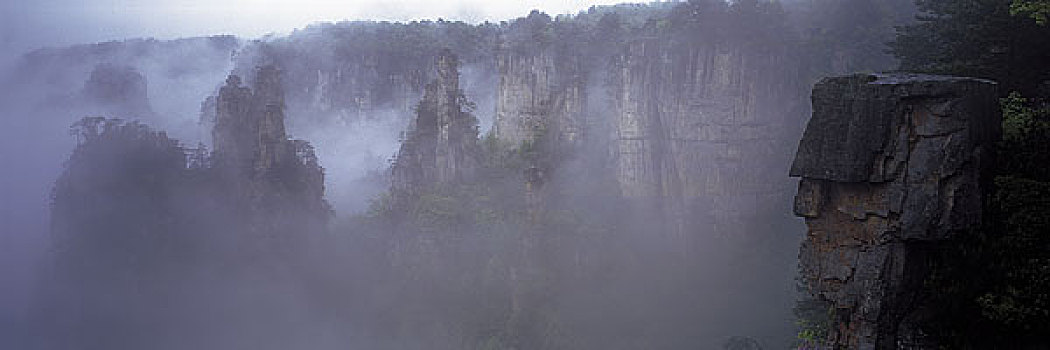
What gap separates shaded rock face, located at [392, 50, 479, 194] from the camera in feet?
129

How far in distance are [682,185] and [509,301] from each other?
13.0 metres

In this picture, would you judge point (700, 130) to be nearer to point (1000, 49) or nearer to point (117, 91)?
point (1000, 49)

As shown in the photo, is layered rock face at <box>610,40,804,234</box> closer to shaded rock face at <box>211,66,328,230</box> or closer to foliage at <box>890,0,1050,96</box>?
shaded rock face at <box>211,66,328,230</box>

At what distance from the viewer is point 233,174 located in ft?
112

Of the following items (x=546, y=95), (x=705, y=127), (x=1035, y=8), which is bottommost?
(x=705, y=127)

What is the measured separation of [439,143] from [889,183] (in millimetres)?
31249

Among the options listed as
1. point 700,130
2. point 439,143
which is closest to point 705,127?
point 700,130

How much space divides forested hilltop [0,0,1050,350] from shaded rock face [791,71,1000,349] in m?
9.52

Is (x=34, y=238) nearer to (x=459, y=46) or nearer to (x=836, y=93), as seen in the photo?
(x=836, y=93)

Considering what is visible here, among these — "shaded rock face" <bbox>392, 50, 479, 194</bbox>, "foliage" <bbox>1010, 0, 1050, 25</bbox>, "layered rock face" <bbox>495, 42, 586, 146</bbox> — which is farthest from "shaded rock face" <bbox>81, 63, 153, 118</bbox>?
"foliage" <bbox>1010, 0, 1050, 25</bbox>

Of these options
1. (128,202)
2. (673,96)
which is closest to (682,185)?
(673,96)

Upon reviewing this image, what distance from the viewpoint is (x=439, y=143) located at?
3997 centimetres

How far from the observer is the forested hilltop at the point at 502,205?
29844 mm

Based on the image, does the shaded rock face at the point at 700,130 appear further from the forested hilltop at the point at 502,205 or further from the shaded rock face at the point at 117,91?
the shaded rock face at the point at 117,91
